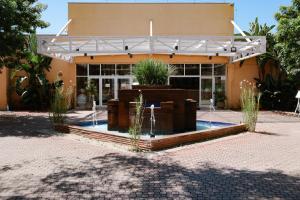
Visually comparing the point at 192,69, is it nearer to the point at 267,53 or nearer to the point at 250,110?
the point at 267,53

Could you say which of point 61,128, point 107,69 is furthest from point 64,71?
point 61,128

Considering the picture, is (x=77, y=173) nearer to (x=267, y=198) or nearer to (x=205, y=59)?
(x=267, y=198)

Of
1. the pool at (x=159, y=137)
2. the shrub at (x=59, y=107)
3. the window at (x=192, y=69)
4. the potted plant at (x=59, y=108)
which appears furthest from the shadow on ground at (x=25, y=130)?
the window at (x=192, y=69)

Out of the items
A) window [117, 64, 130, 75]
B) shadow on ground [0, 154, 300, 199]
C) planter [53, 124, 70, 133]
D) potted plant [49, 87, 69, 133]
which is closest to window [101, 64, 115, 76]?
window [117, 64, 130, 75]

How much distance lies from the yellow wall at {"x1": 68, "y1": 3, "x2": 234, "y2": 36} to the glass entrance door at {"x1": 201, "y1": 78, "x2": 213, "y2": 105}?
3.38 m

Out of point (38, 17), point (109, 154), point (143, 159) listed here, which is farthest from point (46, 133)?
point (38, 17)

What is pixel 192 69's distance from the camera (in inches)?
993

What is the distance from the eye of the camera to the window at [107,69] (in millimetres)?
25141

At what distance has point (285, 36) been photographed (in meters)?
Result: 20.0

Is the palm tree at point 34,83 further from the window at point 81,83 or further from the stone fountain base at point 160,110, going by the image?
the stone fountain base at point 160,110

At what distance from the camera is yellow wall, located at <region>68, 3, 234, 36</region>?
26.0 m

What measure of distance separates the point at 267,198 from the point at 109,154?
164 inches

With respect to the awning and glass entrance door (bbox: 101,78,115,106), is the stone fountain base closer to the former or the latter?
the awning

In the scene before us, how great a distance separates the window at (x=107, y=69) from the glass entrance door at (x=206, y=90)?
613 cm
